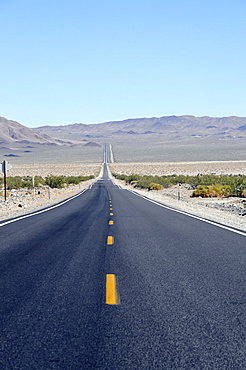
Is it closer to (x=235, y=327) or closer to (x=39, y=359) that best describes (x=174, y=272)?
(x=235, y=327)

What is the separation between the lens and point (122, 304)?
17.8 ft

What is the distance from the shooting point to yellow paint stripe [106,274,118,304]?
18.2 feet

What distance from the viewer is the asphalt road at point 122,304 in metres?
3.91

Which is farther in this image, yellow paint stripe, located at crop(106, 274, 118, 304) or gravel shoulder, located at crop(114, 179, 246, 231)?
gravel shoulder, located at crop(114, 179, 246, 231)

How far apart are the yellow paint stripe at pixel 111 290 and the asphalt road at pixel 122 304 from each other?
0.01 m

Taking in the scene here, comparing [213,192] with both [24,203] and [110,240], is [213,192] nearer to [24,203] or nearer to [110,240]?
[24,203]

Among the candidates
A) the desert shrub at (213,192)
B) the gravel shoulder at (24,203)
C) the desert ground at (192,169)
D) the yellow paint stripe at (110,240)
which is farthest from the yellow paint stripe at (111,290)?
the desert ground at (192,169)

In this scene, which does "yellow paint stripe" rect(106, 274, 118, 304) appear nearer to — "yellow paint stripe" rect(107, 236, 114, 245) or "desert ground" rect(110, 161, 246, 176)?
"yellow paint stripe" rect(107, 236, 114, 245)

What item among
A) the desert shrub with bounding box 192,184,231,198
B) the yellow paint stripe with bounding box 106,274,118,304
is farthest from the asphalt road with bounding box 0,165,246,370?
the desert shrub with bounding box 192,184,231,198

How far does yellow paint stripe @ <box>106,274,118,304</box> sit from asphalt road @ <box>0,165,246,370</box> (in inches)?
0.6

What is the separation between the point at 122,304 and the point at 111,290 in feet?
2.07

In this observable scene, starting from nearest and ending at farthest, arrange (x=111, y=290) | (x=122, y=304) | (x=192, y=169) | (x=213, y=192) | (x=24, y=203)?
(x=122, y=304), (x=111, y=290), (x=24, y=203), (x=213, y=192), (x=192, y=169)

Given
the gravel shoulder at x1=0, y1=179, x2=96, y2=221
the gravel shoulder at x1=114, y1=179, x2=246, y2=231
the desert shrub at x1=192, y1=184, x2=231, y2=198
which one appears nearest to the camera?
the gravel shoulder at x1=114, y1=179, x2=246, y2=231

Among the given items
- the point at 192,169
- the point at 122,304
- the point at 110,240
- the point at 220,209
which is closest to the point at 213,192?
the point at 220,209
